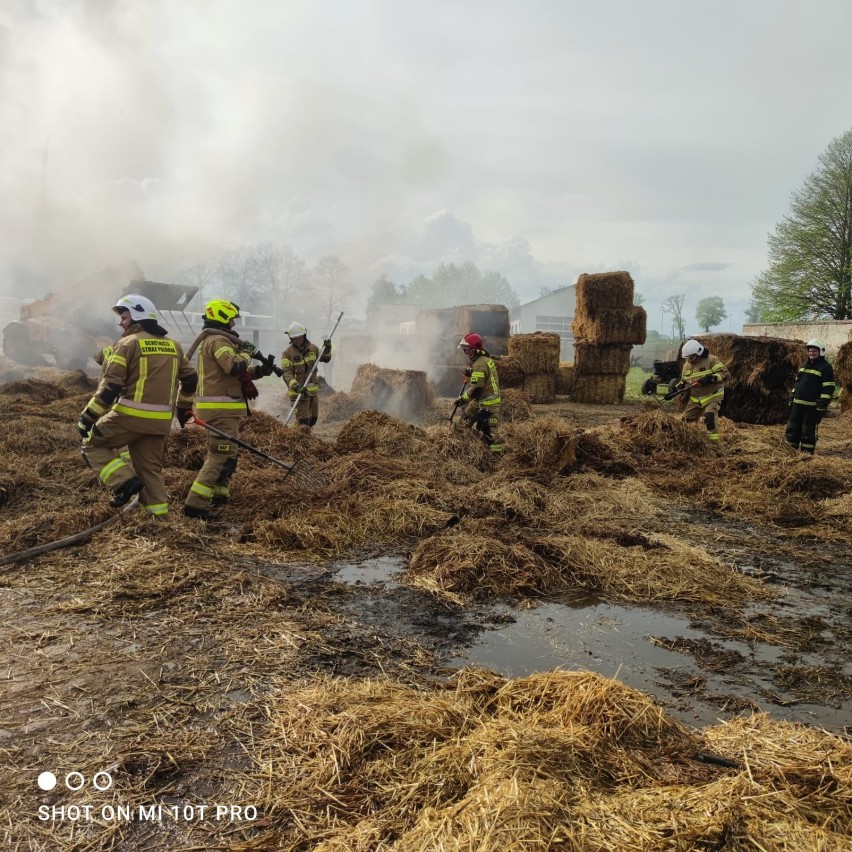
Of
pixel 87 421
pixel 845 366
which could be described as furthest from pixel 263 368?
pixel 845 366

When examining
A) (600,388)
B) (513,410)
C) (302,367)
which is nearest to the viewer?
(302,367)

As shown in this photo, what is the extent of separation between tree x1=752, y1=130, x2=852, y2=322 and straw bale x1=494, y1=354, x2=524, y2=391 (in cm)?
2113

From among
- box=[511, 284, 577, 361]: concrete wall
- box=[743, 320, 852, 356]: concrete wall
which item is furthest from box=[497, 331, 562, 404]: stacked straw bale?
box=[511, 284, 577, 361]: concrete wall

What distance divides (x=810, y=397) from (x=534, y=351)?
29.5 ft

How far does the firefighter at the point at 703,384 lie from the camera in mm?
10695

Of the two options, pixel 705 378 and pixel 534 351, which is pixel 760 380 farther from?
pixel 534 351

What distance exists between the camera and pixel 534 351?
1870 cm

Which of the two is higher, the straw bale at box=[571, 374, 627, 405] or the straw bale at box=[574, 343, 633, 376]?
the straw bale at box=[574, 343, 633, 376]

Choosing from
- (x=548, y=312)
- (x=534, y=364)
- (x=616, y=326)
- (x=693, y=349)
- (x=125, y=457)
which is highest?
(x=548, y=312)

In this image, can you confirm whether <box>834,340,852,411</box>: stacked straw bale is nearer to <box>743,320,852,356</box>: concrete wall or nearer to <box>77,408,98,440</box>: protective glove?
<box>743,320,852,356</box>: concrete wall

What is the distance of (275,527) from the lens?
237 inches

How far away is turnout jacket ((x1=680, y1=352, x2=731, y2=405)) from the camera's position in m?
10.7

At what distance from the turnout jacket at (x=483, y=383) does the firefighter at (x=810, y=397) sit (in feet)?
16.0

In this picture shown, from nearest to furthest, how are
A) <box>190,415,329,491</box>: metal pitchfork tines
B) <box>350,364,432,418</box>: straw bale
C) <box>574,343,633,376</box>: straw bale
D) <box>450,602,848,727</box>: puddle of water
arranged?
<box>450,602,848,727</box>: puddle of water, <box>190,415,329,491</box>: metal pitchfork tines, <box>350,364,432,418</box>: straw bale, <box>574,343,633,376</box>: straw bale
